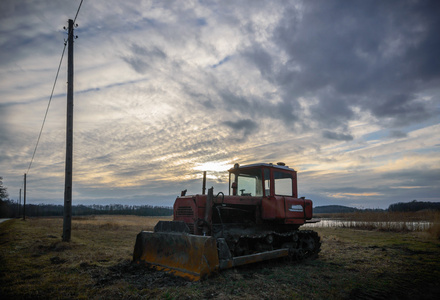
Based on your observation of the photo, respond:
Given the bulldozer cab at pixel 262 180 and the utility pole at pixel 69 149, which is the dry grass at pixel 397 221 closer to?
the bulldozer cab at pixel 262 180

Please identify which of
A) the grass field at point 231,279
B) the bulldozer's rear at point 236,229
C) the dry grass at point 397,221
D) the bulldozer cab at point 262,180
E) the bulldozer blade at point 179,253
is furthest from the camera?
the dry grass at point 397,221

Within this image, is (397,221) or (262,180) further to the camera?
(397,221)

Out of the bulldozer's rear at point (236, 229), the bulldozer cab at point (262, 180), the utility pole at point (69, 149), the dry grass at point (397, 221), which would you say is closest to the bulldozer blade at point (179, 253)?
the bulldozer's rear at point (236, 229)

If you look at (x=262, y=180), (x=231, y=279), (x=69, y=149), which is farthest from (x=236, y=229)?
(x=69, y=149)

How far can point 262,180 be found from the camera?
9.18 m

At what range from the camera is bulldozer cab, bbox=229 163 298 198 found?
9.17 metres

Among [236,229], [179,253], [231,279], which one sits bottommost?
[231,279]

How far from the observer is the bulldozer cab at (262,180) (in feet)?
30.1

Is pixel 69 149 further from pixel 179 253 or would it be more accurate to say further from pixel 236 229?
pixel 236 229

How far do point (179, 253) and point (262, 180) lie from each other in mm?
3522

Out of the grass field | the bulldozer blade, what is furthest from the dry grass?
the bulldozer blade

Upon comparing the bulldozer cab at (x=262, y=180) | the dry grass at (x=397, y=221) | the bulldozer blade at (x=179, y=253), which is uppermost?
the bulldozer cab at (x=262, y=180)

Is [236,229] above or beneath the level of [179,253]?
above

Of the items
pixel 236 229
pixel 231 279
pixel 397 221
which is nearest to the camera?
pixel 231 279
